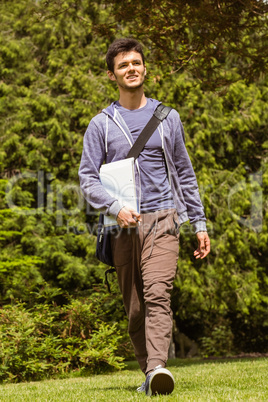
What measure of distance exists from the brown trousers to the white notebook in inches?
6.8

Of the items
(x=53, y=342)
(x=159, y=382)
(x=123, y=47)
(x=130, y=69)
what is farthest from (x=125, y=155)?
(x=53, y=342)

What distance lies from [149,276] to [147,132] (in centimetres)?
100

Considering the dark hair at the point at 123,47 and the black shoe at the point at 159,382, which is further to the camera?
the dark hair at the point at 123,47

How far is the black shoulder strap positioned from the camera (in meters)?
3.90

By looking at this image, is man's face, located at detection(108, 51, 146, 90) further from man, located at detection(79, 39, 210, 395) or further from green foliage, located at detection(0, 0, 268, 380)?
green foliage, located at detection(0, 0, 268, 380)

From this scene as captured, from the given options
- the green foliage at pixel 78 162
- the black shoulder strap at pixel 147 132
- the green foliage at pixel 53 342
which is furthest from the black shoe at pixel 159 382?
the green foliage at pixel 78 162

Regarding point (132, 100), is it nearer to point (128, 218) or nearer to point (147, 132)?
point (147, 132)

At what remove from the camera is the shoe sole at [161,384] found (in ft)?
11.1

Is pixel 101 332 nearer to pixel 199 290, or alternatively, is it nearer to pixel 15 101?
pixel 199 290

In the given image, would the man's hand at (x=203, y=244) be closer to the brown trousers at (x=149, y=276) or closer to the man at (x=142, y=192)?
the man at (x=142, y=192)

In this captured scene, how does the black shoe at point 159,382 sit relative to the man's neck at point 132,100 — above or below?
below

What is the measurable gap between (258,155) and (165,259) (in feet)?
37.6

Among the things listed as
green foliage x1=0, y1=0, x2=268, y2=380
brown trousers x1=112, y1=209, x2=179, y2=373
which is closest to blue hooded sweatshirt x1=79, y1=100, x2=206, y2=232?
brown trousers x1=112, y1=209, x2=179, y2=373

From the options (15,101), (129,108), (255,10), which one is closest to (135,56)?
(129,108)
